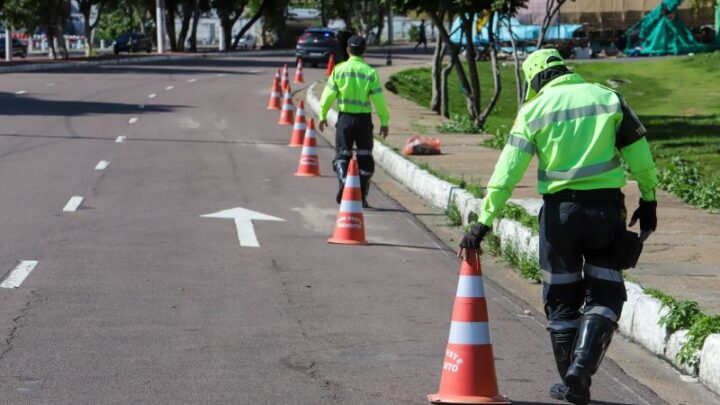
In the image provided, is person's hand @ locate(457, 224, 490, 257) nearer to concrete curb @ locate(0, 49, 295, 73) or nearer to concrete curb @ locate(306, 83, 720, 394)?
concrete curb @ locate(306, 83, 720, 394)

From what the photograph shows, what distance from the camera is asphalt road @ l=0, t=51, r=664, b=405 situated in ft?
25.2

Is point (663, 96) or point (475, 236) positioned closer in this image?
point (475, 236)

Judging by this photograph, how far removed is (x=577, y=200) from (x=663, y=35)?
64135mm

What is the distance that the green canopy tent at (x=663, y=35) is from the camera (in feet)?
224

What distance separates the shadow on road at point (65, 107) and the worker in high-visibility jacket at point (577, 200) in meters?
23.7

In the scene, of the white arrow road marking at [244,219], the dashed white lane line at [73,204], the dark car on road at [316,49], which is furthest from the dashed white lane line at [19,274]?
the dark car on road at [316,49]

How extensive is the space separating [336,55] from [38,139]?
110 ft

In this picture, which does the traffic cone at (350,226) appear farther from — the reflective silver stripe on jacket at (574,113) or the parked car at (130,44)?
the parked car at (130,44)

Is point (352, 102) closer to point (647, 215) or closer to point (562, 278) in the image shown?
Answer: point (647, 215)

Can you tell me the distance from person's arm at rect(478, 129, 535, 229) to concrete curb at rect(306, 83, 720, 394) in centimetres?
172

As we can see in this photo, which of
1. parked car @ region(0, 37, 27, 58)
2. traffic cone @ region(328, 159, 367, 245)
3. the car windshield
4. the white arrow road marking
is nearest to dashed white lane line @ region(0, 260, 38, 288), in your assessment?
the white arrow road marking

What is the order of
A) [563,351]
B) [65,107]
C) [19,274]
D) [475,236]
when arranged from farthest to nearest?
[65,107], [19,274], [563,351], [475,236]

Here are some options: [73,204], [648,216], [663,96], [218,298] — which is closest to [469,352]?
[648,216]

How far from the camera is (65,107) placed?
3244 cm
